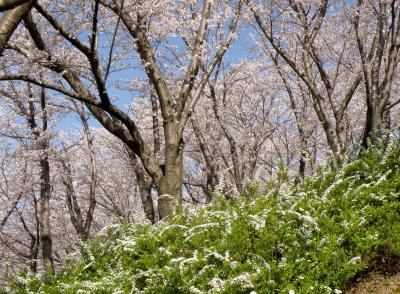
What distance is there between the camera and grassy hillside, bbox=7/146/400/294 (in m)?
3.69

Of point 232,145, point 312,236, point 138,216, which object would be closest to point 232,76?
point 232,145

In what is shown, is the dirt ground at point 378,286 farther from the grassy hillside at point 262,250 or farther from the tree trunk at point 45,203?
the tree trunk at point 45,203

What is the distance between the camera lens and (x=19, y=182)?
59.9 ft

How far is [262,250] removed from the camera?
4012mm

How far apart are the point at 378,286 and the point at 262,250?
1095 mm

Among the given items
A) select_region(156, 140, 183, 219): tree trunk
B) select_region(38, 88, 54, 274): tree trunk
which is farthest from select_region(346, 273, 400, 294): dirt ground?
select_region(38, 88, 54, 274): tree trunk

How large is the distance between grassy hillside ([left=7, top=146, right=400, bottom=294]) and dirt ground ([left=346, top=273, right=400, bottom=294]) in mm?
95

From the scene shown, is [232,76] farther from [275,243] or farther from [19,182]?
[275,243]

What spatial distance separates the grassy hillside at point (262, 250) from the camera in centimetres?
369

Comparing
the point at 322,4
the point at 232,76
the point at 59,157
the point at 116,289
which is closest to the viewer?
the point at 116,289

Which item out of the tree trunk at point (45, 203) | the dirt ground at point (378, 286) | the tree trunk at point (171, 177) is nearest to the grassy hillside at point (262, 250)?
the dirt ground at point (378, 286)

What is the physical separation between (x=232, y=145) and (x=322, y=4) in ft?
A: 17.0

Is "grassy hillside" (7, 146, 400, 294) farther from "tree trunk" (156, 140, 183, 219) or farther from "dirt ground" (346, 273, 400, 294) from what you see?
"tree trunk" (156, 140, 183, 219)

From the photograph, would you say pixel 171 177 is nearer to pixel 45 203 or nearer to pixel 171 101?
pixel 171 101
